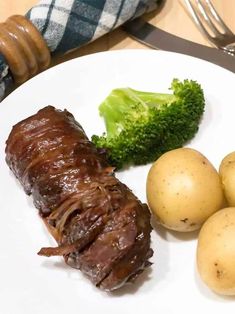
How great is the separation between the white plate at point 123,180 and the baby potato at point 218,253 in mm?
78

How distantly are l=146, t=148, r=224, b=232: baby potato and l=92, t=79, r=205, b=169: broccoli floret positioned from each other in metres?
0.16

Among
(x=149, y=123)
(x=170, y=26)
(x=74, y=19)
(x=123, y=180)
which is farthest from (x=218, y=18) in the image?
(x=123, y=180)

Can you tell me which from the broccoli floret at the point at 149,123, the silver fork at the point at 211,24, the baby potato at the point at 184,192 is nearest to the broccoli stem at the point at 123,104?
the broccoli floret at the point at 149,123

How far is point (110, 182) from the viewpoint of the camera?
140 centimetres

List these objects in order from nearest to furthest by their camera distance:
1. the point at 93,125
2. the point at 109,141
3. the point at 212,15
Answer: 1. the point at 109,141
2. the point at 93,125
3. the point at 212,15

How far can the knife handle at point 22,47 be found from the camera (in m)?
1.80

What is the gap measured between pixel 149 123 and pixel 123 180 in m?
0.16

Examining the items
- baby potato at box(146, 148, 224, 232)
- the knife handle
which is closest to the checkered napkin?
the knife handle

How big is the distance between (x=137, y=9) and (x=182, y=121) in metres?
0.51

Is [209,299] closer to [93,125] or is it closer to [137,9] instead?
[93,125]

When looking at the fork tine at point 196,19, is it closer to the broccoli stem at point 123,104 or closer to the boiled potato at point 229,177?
the broccoli stem at point 123,104

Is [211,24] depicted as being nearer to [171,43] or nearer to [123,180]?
[171,43]

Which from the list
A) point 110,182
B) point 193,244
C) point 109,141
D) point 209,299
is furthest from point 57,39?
point 209,299

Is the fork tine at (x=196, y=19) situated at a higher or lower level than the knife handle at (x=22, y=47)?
higher
